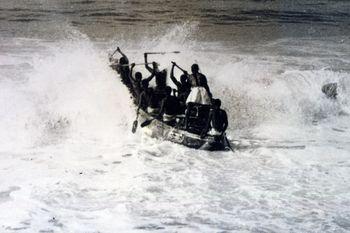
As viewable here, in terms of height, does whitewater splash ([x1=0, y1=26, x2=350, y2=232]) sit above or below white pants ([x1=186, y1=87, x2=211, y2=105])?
below

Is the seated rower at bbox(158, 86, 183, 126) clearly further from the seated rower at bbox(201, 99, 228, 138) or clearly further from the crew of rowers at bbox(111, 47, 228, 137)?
the seated rower at bbox(201, 99, 228, 138)

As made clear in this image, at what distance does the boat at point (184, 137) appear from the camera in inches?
272

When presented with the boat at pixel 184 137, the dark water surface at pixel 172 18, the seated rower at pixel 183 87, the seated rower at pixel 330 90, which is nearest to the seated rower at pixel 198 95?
the boat at pixel 184 137

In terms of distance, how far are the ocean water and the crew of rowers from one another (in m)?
0.34

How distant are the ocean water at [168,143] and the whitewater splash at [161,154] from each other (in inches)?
0.8

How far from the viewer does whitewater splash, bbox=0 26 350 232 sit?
200 inches

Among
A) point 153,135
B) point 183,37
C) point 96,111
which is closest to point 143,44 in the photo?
point 183,37

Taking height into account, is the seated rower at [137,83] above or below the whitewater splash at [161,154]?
above

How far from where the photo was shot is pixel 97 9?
1329cm

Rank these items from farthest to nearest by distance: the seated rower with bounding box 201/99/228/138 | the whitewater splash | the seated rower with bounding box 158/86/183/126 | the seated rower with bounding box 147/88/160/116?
the seated rower with bounding box 147/88/160/116 < the seated rower with bounding box 158/86/183/126 < the seated rower with bounding box 201/99/228/138 < the whitewater splash

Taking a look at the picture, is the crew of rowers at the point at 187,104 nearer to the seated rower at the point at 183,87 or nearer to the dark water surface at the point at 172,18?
the seated rower at the point at 183,87

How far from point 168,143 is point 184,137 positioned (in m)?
0.29

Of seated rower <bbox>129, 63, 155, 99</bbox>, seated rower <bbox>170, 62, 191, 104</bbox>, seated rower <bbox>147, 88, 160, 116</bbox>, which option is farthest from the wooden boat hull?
seated rower <bbox>129, 63, 155, 99</bbox>

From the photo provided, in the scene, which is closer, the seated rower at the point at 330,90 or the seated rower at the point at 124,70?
the seated rower at the point at 124,70
